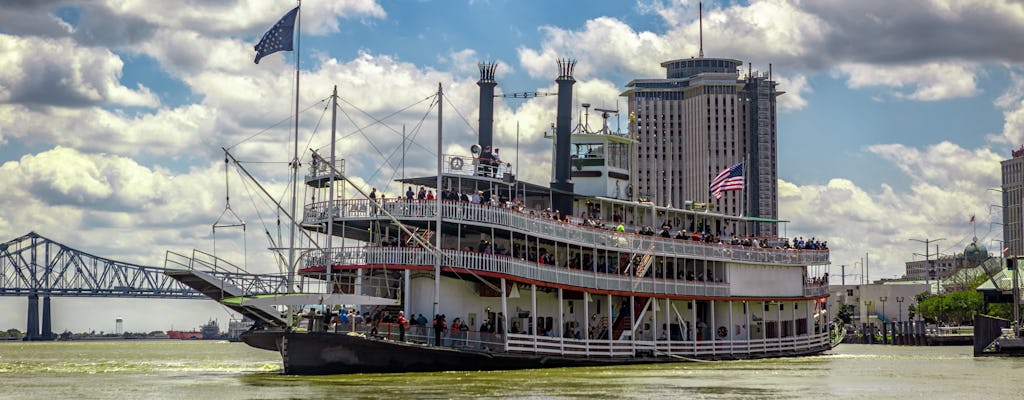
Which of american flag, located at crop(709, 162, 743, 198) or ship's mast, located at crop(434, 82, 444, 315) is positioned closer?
ship's mast, located at crop(434, 82, 444, 315)

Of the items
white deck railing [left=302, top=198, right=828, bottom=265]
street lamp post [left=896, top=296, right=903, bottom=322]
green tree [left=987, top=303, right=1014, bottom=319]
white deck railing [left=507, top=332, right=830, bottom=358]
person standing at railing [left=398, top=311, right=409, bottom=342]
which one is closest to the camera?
person standing at railing [left=398, top=311, right=409, bottom=342]

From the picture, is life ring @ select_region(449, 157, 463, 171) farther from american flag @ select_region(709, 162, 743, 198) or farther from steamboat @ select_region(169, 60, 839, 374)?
american flag @ select_region(709, 162, 743, 198)

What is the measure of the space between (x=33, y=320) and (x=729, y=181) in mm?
138204

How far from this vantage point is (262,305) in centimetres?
3506

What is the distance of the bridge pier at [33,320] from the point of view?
162875mm

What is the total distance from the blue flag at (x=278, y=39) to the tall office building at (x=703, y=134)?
12521 centimetres

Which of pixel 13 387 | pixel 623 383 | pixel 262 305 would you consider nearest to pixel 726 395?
pixel 623 383

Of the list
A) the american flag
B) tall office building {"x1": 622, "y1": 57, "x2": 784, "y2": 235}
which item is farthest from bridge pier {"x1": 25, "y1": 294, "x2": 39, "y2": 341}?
the american flag

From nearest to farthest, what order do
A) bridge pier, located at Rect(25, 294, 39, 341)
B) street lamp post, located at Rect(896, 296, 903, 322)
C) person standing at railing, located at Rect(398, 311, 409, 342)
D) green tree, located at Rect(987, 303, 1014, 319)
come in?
person standing at railing, located at Rect(398, 311, 409, 342)
green tree, located at Rect(987, 303, 1014, 319)
street lamp post, located at Rect(896, 296, 903, 322)
bridge pier, located at Rect(25, 294, 39, 341)

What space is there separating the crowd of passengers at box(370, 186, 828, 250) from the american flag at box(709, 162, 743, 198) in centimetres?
170

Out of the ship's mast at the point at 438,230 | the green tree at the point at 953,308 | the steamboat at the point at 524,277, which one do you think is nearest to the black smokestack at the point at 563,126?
the steamboat at the point at 524,277

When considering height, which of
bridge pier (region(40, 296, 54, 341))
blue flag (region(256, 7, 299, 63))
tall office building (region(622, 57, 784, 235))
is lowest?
bridge pier (region(40, 296, 54, 341))

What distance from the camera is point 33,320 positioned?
170 m

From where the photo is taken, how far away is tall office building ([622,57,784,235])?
163375mm
